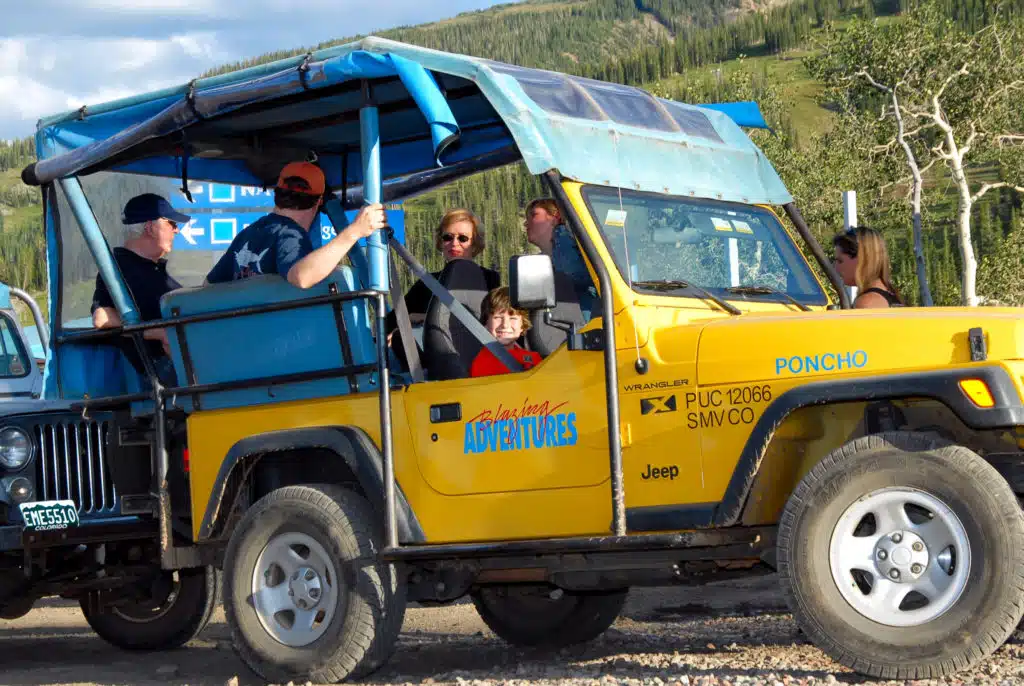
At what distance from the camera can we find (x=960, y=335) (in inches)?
198

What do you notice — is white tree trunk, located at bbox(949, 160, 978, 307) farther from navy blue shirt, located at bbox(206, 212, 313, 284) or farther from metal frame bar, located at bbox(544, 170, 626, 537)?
metal frame bar, located at bbox(544, 170, 626, 537)

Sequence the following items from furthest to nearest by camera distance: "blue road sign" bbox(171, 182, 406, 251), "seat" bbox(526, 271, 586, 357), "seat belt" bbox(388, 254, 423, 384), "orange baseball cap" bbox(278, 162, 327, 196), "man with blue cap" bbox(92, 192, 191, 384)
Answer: "blue road sign" bbox(171, 182, 406, 251) → "man with blue cap" bbox(92, 192, 191, 384) → "orange baseball cap" bbox(278, 162, 327, 196) → "seat belt" bbox(388, 254, 423, 384) → "seat" bbox(526, 271, 586, 357)

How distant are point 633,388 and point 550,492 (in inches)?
25.2

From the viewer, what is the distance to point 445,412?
248 inches

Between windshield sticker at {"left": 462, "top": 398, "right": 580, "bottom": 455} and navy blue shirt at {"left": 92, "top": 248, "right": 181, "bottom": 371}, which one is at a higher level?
navy blue shirt at {"left": 92, "top": 248, "right": 181, "bottom": 371}

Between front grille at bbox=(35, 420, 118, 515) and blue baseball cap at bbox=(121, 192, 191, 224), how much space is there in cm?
127

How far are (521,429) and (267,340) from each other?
162 cm

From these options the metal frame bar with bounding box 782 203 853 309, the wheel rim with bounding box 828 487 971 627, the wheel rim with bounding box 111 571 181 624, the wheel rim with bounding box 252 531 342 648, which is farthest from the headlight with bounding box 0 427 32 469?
the wheel rim with bounding box 828 487 971 627

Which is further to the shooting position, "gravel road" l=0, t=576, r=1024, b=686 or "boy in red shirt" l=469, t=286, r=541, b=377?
"boy in red shirt" l=469, t=286, r=541, b=377

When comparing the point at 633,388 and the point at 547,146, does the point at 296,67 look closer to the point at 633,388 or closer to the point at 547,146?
the point at 547,146

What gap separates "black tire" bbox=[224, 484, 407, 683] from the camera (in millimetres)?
6375

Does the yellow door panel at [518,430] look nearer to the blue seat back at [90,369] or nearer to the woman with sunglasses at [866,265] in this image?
the woman with sunglasses at [866,265]

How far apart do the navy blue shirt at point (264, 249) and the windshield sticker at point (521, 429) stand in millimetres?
1490

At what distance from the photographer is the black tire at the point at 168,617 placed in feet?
28.6
